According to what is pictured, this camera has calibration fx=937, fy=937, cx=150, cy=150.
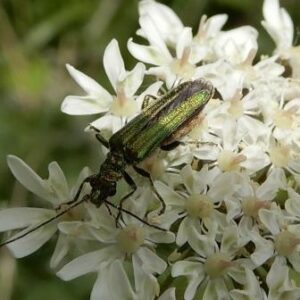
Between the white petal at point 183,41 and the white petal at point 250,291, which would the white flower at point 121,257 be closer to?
the white petal at point 250,291

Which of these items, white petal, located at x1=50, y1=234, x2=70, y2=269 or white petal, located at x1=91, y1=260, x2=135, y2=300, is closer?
white petal, located at x1=91, y1=260, x2=135, y2=300

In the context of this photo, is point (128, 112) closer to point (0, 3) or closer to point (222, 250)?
point (222, 250)

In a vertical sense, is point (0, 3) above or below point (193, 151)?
above

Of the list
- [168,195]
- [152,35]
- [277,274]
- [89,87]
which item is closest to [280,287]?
[277,274]

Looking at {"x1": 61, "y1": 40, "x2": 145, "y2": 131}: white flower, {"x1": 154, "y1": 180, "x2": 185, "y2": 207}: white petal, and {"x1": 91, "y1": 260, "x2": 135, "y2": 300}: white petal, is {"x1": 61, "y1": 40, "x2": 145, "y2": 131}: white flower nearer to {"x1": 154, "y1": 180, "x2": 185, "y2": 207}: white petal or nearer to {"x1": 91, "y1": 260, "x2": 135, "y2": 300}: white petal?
{"x1": 154, "y1": 180, "x2": 185, "y2": 207}: white petal

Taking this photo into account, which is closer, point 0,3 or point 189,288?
point 189,288

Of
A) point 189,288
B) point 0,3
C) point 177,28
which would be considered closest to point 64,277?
point 189,288

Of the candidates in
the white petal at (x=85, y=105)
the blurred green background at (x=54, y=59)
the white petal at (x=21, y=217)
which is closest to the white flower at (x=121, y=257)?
the white petal at (x=21, y=217)

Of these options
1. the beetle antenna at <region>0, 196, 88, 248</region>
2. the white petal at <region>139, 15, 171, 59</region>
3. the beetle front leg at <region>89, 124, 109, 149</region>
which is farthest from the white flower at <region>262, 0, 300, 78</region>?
the beetle antenna at <region>0, 196, 88, 248</region>
